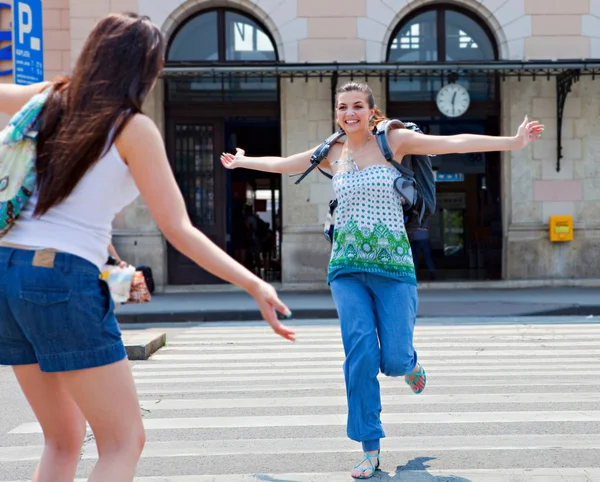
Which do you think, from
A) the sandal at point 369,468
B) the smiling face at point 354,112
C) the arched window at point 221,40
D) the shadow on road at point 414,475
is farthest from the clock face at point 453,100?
the sandal at point 369,468

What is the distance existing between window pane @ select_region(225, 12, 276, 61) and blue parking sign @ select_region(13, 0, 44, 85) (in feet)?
19.6

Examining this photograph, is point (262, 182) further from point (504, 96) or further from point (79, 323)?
point (79, 323)

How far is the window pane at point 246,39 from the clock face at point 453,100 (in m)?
3.23

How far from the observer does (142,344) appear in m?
9.03

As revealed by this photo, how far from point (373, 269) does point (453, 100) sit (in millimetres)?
13198

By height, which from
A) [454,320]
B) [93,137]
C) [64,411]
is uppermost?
[93,137]

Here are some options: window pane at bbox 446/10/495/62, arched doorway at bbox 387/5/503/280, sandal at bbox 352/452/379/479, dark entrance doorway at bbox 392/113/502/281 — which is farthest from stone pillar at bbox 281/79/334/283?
sandal at bbox 352/452/379/479

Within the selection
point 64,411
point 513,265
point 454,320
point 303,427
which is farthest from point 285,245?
point 64,411

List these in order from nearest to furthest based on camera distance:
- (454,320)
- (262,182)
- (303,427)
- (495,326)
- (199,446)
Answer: (199,446) → (303,427) → (495,326) → (454,320) → (262,182)

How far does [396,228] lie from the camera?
15.8 ft

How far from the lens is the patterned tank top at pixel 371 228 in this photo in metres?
4.74

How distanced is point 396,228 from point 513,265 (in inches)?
516

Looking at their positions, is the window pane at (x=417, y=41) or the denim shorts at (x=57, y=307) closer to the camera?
the denim shorts at (x=57, y=307)

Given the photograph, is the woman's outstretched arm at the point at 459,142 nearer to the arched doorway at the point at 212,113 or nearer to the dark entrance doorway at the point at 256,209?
the arched doorway at the point at 212,113
